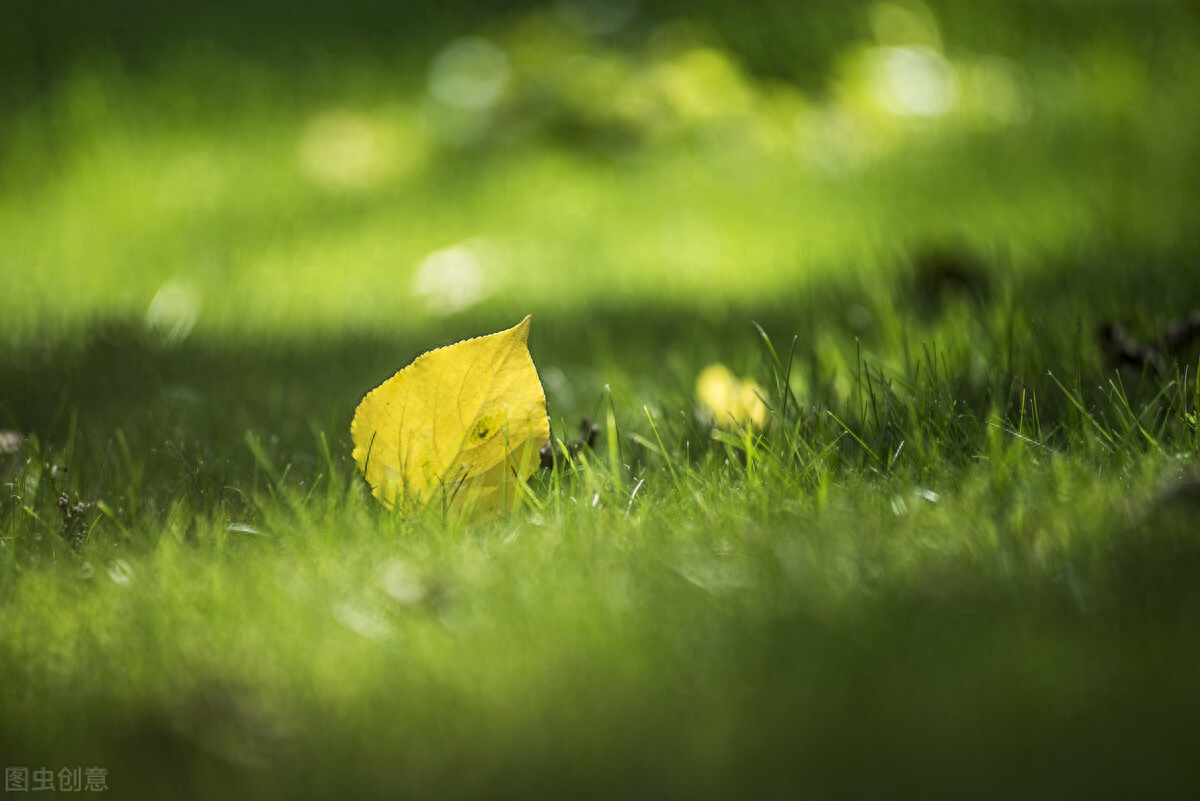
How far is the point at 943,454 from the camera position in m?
1.50

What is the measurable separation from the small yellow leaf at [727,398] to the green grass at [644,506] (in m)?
0.06

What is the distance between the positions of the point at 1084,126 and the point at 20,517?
11.5 ft

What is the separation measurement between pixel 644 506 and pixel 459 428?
0.94 ft

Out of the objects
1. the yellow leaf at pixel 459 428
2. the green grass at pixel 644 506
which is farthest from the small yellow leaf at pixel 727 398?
the yellow leaf at pixel 459 428

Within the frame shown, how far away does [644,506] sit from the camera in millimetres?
1375

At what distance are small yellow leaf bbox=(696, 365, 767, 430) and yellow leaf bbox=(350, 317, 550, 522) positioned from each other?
391mm

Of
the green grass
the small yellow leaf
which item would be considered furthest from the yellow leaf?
the small yellow leaf

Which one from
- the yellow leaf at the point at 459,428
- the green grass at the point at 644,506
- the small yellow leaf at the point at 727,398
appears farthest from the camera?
the small yellow leaf at the point at 727,398

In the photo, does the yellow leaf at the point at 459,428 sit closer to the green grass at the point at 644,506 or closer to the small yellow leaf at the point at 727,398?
the green grass at the point at 644,506

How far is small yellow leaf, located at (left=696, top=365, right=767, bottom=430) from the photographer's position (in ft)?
5.90

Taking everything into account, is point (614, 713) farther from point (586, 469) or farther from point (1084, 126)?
point (1084, 126)

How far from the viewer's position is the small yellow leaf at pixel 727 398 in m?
1.80

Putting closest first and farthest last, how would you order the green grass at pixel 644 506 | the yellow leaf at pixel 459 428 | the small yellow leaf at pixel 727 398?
the green grass at pixel 644 506
the yellow leaf at pixel 459 428
the small yellow leaf at pixel 727 398

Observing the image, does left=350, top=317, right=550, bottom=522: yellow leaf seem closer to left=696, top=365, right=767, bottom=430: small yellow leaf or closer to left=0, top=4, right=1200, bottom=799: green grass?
left=0, top=4, right=1200, bottom=799: green grass
